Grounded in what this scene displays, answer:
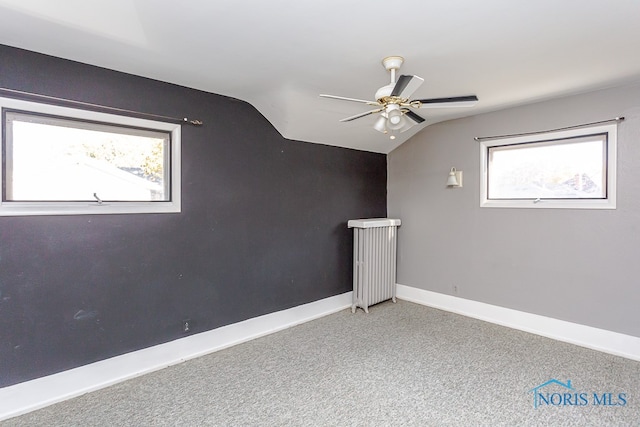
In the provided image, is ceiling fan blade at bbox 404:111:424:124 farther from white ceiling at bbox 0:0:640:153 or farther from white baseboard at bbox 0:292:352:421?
white baseboard at bbox 0:292:352:421

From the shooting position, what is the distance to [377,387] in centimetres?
232

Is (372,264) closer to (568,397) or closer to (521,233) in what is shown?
(521,233)

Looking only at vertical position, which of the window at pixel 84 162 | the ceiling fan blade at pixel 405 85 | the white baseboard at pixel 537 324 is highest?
the ceiling fan blade at pixel 405 85

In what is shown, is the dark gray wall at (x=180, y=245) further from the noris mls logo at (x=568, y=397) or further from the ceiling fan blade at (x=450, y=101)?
the noris mls logo at (x=568, y=397)

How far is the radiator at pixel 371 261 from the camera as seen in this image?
153 inches

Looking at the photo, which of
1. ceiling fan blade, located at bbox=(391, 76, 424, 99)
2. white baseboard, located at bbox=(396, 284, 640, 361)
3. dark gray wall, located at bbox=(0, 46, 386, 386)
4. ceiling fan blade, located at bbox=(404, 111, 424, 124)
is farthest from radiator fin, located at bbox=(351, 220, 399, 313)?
ceiling fan blade, located at bbox=(391, 76, 424, 99)

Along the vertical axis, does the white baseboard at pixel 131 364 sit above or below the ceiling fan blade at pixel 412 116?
below

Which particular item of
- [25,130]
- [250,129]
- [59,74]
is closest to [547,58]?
[250,129]

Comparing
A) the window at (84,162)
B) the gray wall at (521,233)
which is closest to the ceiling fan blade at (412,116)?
the gray wall at (521,233)

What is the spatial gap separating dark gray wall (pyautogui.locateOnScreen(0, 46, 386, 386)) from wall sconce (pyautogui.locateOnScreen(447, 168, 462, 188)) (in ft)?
3.96

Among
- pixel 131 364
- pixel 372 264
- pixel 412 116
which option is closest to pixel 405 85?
pixel 412 116

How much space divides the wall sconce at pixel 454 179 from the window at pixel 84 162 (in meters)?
3.01

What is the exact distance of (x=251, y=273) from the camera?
321cm

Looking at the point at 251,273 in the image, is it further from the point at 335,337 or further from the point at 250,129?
the point at 250,129
